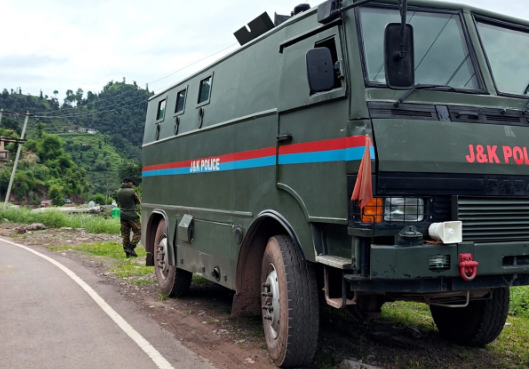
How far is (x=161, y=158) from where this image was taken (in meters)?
9.70

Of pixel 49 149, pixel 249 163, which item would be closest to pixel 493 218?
pixel 249 163

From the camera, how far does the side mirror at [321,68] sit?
4.77 meters

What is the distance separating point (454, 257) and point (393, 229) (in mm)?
495

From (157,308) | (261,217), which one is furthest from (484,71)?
(157,308)

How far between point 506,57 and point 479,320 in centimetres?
255

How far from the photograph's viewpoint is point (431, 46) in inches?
195

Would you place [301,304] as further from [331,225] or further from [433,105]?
[433,105]

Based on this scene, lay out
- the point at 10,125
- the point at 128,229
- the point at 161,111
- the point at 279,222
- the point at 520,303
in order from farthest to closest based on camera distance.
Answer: the point at 10,125 < the point at 128,229 < the point at 161,111 < the point at 520,303 < the point at 279,222

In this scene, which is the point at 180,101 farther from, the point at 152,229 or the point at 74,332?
the point at 74,332

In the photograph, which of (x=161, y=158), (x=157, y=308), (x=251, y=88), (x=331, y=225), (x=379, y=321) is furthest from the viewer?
(x=161, y=158)

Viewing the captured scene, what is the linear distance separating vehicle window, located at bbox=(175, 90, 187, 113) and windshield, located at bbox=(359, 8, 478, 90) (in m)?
4.48

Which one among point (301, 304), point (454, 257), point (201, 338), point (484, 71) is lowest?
point (201, 338)

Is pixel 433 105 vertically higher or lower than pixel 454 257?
higher

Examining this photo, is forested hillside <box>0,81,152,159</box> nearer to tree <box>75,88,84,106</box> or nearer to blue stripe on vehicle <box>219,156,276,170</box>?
tree <box>75,88,84,106</box>
